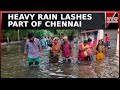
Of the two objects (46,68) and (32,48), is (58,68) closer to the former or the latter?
(46,68)

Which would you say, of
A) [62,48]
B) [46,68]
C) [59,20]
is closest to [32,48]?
[46,68]

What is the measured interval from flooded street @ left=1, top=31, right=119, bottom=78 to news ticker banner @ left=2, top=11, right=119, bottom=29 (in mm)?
319

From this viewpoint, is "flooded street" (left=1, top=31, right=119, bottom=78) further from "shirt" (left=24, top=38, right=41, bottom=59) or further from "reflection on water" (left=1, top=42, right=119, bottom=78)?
"shirt" (left=24, top=38, right=41, bottom=59)

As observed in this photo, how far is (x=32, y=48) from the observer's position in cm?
1127

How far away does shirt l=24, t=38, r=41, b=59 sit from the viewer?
11219 millimetres

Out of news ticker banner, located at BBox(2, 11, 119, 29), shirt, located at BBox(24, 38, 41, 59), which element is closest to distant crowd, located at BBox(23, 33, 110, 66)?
shirt, located at BBox(24, 38, 41, 59)

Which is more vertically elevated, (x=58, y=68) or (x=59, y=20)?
(x=59, y=20)

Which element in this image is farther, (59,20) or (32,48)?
(32,48)

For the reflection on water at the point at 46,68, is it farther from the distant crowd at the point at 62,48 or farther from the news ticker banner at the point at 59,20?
the news ticker banner at the point at 59,20

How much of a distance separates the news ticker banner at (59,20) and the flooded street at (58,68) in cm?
32

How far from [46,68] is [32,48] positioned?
0.53 meters

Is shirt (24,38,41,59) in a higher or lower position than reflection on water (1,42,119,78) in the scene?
higher
